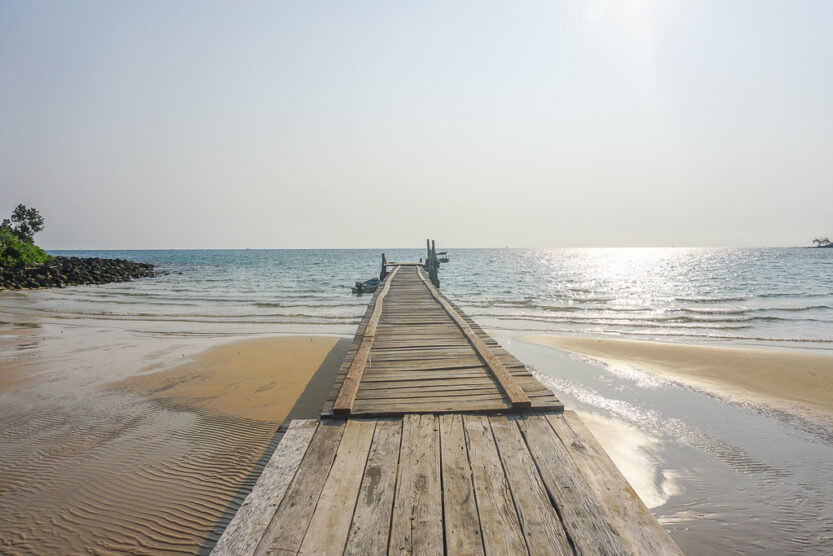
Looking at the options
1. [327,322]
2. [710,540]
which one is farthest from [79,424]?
[327,322]

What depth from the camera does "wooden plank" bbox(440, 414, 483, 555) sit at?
2.13 meters

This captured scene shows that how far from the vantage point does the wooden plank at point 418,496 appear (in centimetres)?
213

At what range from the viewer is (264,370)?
8.36m

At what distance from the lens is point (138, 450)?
4.83 m

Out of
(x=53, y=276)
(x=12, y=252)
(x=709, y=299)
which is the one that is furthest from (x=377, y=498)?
(x=12, y=252)

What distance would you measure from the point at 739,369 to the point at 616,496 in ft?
27.6

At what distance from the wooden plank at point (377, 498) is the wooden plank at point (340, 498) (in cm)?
4

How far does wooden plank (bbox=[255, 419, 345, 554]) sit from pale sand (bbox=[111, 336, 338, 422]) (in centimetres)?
297

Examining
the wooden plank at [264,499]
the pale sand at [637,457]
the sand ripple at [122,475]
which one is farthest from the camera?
the pale sand at [637,457]

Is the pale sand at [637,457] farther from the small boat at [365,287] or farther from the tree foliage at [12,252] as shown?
the tree foliage at [12,252]

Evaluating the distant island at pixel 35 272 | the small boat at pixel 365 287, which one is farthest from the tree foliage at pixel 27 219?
the small boat at pixel 365 287

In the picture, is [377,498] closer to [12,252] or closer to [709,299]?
[709,299]

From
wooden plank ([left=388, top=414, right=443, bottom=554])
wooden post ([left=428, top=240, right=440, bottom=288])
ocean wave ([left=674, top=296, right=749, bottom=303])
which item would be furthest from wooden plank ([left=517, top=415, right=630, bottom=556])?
ocean wave ([left=674, top=296, right=749, bottom=303])

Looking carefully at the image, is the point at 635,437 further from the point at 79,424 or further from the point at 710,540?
the point at 79,424
